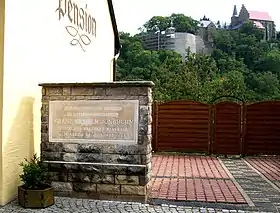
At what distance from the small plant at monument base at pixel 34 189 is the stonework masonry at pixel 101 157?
329 millimetres

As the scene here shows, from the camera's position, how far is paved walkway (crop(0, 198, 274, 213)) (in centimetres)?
539

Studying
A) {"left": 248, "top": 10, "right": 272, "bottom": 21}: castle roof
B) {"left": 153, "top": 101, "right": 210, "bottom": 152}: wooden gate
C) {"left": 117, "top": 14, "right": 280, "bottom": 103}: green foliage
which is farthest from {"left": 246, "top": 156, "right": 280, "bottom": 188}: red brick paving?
{"left": 248, "top": 10, "right": 272, "bottom": 21}: castle roof

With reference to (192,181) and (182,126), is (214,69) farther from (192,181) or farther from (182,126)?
(192,181)

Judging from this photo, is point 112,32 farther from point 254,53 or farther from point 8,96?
point 254,53

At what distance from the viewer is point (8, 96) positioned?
572 centimetres

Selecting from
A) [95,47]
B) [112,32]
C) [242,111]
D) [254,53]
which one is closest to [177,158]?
[242,111]

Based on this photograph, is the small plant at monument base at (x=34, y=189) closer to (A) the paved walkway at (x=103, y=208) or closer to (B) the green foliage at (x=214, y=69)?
(A) the paved walkway at (x=103, y=208)

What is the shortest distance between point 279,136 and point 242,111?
52.4 inches

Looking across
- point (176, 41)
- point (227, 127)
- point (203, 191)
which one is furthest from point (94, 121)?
point (176, 41)

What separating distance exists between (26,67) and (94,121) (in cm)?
140

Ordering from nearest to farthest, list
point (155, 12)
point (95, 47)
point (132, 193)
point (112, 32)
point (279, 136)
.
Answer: point (132, 193) < point (95, 47) < point (279, 136) < point (112, 32) < point (155, 12)

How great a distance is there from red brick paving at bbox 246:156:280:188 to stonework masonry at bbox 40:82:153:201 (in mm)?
3119

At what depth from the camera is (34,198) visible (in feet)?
18.0

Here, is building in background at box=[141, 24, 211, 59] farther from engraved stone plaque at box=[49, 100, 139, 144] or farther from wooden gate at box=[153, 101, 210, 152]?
engraved stone plaque at box=[49, 100, 139, 144]
